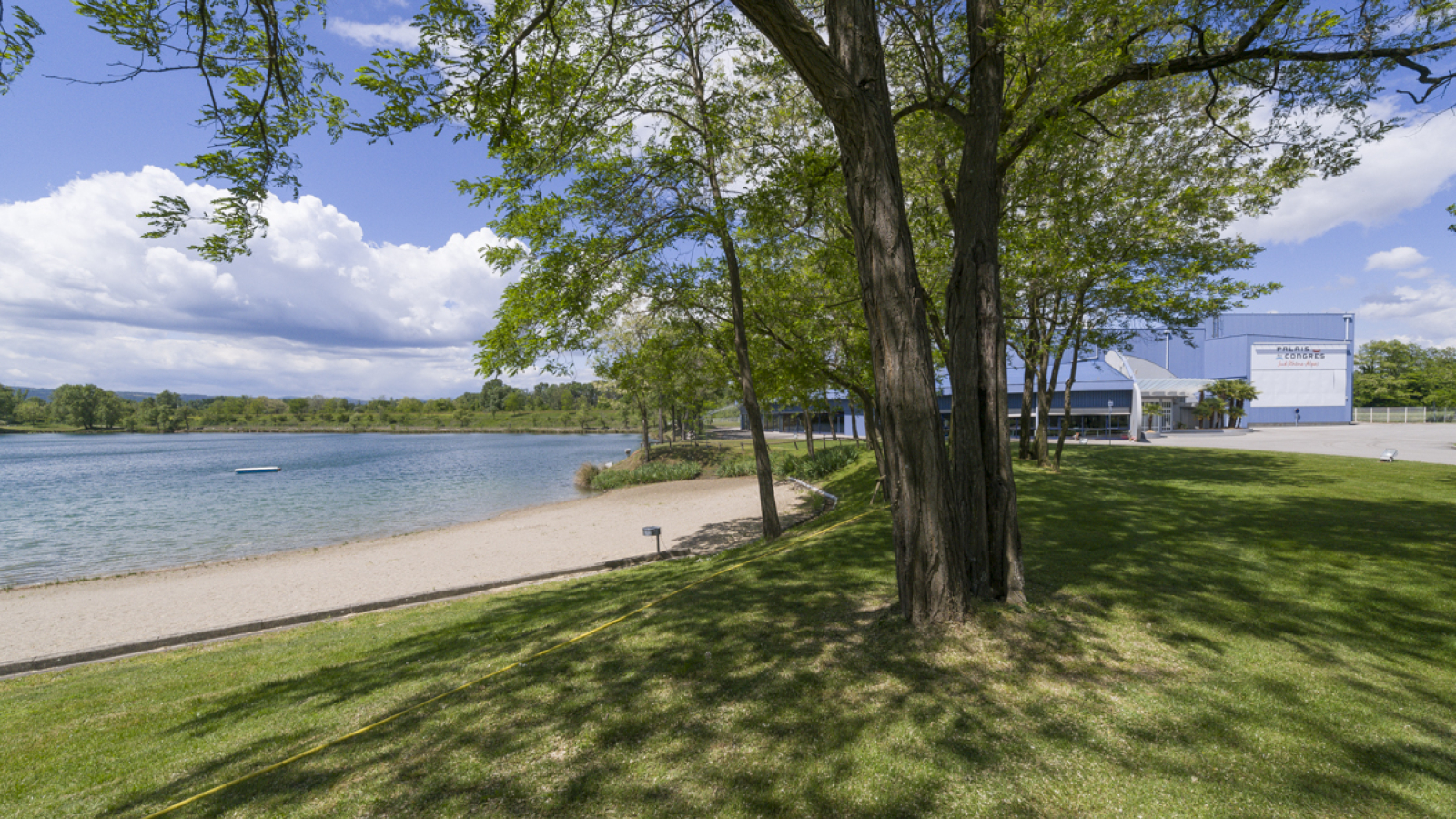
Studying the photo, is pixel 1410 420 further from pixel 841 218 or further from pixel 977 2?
pixel 977 2

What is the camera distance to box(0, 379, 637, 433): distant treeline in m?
119

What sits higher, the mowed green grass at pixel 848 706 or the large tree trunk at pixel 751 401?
the large tree trunk at pixel 751 401

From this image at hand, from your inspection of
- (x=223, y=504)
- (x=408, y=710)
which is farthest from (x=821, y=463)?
(x=223, y=504)

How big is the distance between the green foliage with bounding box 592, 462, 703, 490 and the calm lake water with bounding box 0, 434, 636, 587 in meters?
1.61

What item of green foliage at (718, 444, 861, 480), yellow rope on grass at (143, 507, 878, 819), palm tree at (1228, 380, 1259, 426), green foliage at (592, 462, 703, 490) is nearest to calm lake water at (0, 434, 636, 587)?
green foliage at (592, 462, 703, 490)

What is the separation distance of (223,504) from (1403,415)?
87.8 metres

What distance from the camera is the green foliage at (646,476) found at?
2959 cm

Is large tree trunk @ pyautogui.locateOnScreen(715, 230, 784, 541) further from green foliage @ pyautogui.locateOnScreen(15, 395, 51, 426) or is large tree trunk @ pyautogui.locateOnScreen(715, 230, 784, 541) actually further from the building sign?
green foliage @ pyautogui.locateOnScreen(15, 395, 51, 426)

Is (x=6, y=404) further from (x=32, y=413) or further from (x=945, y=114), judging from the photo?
(x=945, y=114)

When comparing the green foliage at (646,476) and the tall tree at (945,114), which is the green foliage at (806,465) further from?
the tall tree at (945,114)

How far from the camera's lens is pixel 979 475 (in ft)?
16.8

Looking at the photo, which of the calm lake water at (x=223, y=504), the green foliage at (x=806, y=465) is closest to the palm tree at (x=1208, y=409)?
the green foliage at (x=806, y=465)

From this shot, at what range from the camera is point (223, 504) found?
90.2ft

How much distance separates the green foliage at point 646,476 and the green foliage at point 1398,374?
205 ft
